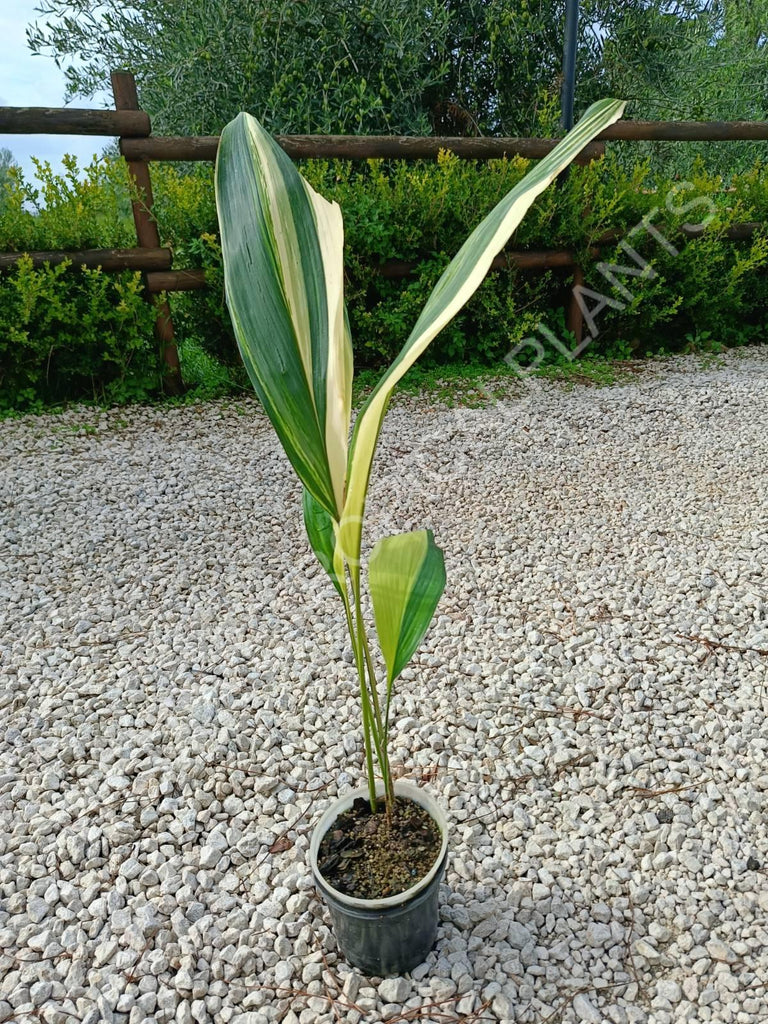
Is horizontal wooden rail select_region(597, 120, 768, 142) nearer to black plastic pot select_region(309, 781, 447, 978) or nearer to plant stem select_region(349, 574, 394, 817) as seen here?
plant stem select_region(349, 574, 394, 817)

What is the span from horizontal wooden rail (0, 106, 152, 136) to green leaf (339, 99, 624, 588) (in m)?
3.13

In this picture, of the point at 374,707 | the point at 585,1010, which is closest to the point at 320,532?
the point at 374,707

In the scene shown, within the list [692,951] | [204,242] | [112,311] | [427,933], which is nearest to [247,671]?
[427,933]

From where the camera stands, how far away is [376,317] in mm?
3811

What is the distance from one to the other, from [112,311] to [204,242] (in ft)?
1.84

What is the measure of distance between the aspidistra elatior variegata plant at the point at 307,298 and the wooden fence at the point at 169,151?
2.89 metres

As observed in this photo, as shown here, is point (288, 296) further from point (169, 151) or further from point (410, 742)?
point (169, 151)

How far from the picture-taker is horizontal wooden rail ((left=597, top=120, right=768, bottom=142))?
13.4 ft

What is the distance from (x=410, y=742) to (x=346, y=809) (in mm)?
426

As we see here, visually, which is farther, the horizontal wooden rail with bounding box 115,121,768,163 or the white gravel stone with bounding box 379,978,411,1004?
the horizontal wooden rail with bounding box 115,121,768,163

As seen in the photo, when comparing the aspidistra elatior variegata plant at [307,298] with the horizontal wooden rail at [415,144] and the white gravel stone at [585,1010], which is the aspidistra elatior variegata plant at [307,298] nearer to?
the white gravel stone at [585,1010]

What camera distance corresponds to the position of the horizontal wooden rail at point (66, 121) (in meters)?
3.20

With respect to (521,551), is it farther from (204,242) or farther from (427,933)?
(204,242)

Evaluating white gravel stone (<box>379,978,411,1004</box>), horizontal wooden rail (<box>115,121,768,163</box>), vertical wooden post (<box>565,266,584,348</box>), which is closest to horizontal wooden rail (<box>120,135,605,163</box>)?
horizontal wooden rail (<box>115,121,768,163</box>)
